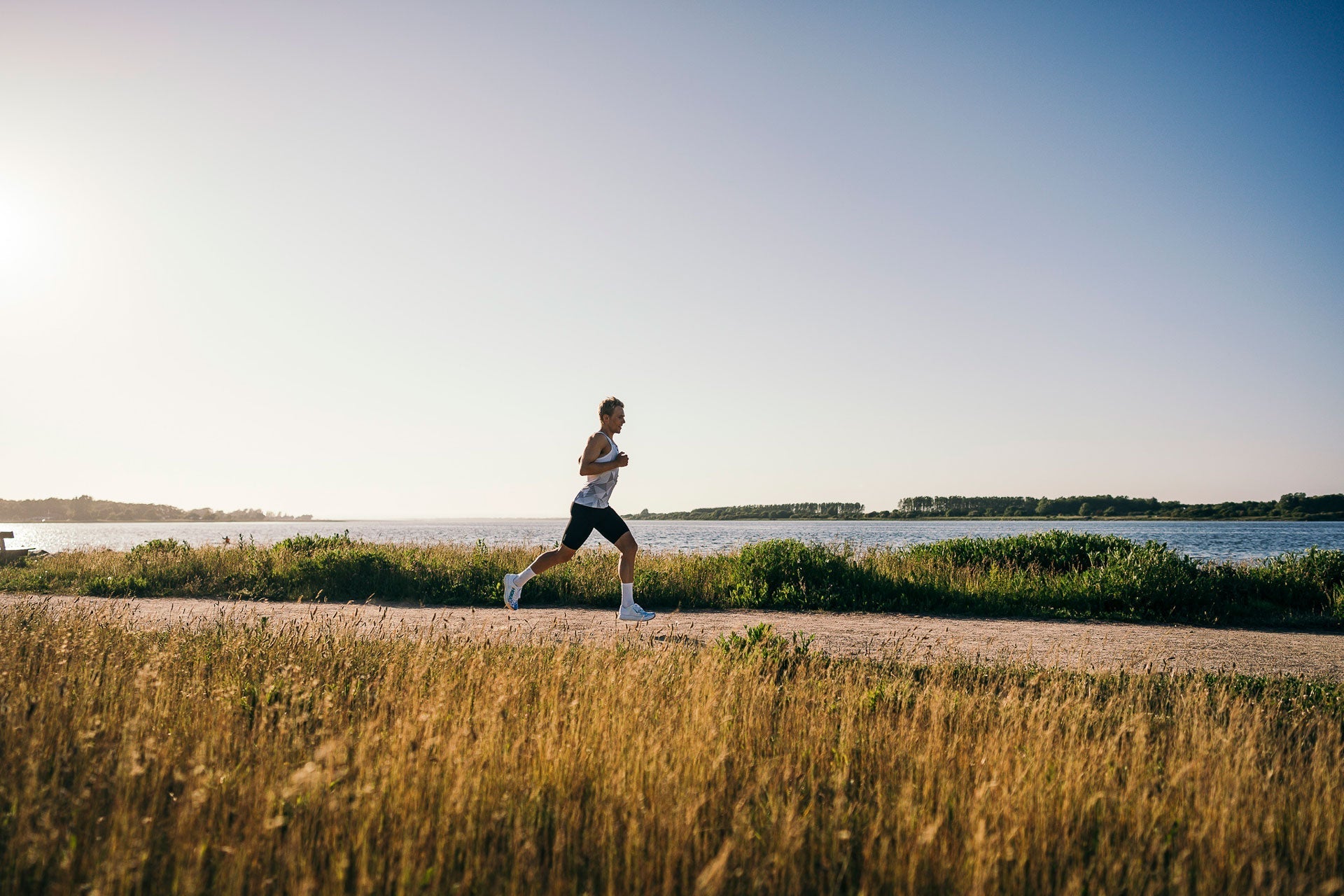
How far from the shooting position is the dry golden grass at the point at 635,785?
2830 millimetres

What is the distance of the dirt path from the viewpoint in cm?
754

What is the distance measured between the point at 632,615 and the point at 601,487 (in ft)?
5.93

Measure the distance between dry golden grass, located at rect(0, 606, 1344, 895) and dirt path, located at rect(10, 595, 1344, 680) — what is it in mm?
2011

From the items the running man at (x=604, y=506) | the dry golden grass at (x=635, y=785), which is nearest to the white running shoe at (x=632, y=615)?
the running man at (x=604, y=506)

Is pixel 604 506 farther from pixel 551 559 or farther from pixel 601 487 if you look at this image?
pixel 551 559

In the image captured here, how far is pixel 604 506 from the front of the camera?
9.55 meters

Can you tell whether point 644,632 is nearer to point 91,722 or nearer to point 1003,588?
point 91,722

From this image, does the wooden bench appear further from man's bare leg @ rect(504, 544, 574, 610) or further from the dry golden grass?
the dry golden grass

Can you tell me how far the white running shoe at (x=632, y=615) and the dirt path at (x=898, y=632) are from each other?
0.15m

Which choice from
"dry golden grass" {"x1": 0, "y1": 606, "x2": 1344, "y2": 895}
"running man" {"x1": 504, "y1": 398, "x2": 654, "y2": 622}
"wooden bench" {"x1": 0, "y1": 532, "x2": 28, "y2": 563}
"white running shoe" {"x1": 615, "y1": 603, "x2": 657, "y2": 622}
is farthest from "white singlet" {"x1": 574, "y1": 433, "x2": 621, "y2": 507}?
"wooden bench" {"x1": 0, "y1": 532, "x2": 28, "y2": 563}

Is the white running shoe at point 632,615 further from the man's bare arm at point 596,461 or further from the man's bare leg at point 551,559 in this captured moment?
the man's bare arm at point 596,461

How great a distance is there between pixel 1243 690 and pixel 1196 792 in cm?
313

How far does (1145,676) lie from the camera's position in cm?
575

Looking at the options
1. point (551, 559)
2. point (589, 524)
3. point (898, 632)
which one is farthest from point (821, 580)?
point (551, 559)
